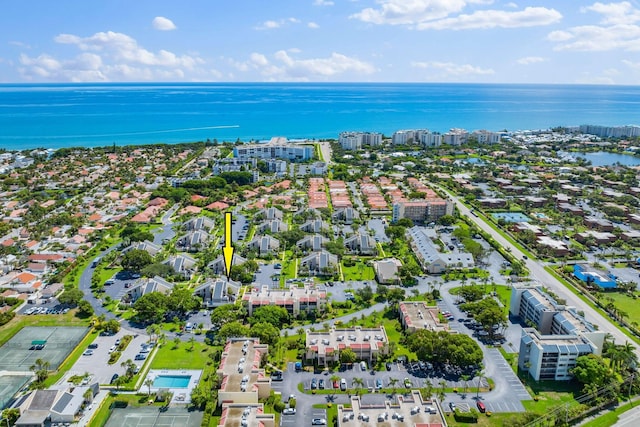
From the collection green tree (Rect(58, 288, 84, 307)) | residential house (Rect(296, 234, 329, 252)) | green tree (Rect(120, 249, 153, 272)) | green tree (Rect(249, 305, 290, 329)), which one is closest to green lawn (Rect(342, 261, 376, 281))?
residential house (Rect(296, 234, 329, 252))

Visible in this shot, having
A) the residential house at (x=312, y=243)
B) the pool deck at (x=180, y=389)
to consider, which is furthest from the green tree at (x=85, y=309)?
the residential house at (x=312, y=243)

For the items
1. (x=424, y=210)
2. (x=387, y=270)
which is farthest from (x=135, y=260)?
(x=424, y=210)

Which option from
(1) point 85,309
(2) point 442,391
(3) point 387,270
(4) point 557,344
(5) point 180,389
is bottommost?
(5) point 180,389

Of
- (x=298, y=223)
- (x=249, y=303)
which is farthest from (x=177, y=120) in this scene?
(x=249, y=303)

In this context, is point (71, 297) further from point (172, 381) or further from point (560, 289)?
point (560, 289)

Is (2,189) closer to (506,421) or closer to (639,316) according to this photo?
(506,421)

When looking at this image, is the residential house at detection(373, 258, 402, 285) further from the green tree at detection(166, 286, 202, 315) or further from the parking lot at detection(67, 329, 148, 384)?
the parking lot at detection(67, 329, 148, 384)
